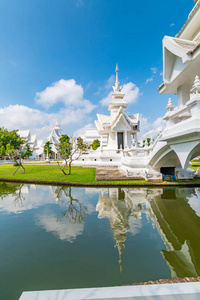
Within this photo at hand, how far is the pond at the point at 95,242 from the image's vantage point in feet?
10.5

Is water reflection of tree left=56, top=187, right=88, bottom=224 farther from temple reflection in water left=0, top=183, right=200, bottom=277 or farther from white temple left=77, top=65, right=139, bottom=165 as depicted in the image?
white temple left=77, top=65, right=139, bottom=165

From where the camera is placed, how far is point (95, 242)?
174 inches

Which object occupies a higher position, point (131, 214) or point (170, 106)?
point (170, 106)

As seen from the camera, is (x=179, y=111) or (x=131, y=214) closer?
(x=131, y=214)

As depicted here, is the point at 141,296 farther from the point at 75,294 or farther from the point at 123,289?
the point at 75,294

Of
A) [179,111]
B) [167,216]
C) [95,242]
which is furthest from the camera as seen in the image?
[179,111]

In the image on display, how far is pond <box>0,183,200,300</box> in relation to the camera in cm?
321

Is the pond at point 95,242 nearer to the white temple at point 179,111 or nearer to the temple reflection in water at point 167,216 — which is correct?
the temple reflection in water at point 167,216

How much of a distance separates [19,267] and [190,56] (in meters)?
8.65

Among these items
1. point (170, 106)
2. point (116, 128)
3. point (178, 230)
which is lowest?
point (178, 230)

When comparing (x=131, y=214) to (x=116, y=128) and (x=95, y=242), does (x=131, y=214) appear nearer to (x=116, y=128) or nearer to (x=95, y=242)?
(x=95, y=242)

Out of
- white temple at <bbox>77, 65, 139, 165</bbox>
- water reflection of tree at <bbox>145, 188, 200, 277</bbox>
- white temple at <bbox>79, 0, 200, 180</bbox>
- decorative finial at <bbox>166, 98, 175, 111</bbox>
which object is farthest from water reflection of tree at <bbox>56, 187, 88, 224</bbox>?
white temple at <bbox>77, 65, 139, 165</bbox>

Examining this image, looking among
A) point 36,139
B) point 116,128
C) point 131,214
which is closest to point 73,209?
point 131,214

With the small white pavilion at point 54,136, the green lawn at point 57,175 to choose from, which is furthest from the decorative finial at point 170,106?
the small white pavilion at point 54,136
